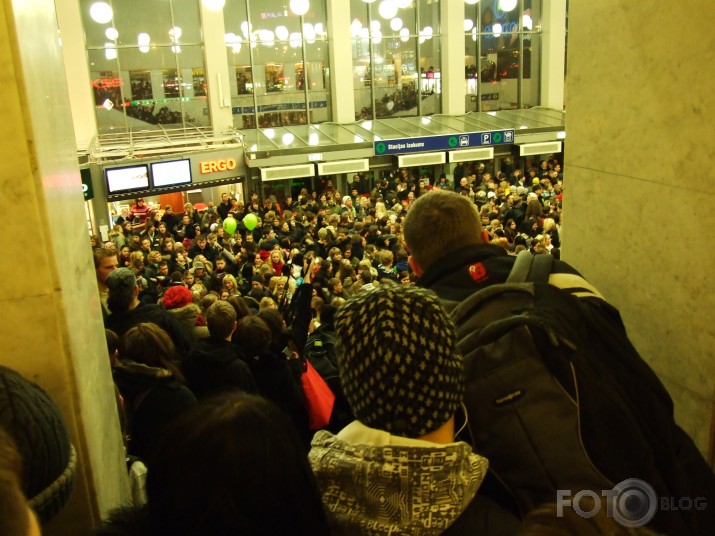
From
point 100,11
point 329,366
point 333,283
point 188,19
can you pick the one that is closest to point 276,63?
point 188,19

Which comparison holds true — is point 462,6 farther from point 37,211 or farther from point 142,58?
point 37,211

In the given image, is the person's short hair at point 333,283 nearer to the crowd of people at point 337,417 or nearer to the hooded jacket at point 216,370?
the crowd of people at point 337,417

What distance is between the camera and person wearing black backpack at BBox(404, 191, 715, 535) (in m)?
1.44

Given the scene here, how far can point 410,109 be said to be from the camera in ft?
75.8

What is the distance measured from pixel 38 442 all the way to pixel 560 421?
1.04 m

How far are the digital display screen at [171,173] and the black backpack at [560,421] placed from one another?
1529cm

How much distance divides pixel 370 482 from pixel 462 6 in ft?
76.3

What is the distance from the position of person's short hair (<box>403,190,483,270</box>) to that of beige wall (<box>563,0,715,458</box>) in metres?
0.82

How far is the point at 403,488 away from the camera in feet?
3.88

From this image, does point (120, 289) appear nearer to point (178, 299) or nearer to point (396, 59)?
point (178, 299)

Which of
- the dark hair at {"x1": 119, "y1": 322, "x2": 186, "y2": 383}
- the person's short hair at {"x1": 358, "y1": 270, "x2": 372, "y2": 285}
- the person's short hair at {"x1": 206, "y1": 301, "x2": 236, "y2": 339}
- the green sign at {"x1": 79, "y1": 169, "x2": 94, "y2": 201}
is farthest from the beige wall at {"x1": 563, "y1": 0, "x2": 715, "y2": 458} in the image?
the green sign at {"x1": 79, "y1": 169, "x2": 94, "y2": 201}

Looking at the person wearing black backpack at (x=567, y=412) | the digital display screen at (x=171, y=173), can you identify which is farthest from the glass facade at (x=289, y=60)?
the person wearing black backpack at (x=567, y=412)

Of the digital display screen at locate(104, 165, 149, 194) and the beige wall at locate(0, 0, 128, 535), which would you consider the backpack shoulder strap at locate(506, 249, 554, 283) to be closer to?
the beige wall at locate(0, 0, 128, 535)

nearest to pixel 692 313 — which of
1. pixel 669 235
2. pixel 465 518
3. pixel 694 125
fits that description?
pixel 669 235
